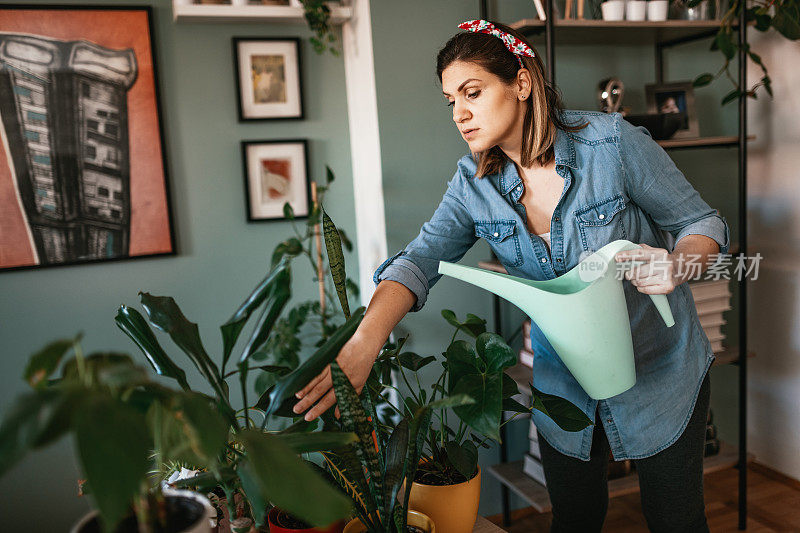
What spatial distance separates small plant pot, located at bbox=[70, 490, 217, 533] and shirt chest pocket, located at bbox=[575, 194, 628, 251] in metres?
0.99

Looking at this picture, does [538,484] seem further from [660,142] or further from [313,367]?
[313,367]

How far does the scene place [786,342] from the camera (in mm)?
2748

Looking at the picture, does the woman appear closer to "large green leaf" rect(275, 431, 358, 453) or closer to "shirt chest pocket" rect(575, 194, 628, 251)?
"shirt chest pocket" rect(575, 194, 628, 251)

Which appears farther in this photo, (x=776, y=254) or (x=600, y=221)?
(x=776, y=254)

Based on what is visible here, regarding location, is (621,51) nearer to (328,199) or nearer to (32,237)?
(328,199)

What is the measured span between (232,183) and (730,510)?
7.91ft

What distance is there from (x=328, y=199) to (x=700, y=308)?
5.00ft

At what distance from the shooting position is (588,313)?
1.01 m

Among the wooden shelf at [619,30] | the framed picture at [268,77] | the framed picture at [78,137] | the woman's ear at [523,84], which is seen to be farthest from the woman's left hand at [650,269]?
the framed picture at [78,137]

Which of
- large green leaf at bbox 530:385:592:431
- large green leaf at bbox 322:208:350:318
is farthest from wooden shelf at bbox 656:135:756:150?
large green leaf at bbox 322:208:350:318

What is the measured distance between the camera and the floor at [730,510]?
252 centimetres

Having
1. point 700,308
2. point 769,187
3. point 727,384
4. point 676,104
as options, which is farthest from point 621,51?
point 727,384

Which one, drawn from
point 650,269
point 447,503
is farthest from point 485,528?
point 650,269

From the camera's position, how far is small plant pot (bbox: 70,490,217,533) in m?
0.58
